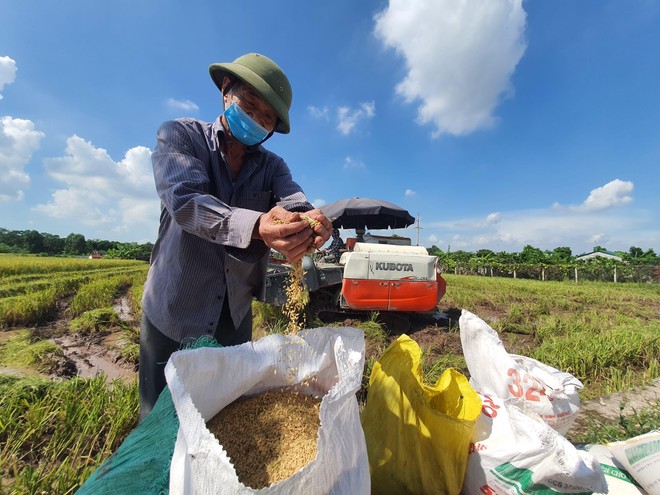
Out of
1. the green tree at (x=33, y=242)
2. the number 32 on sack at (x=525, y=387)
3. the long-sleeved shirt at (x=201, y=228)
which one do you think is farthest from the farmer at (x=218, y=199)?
the green tree at (x=33, y=242)

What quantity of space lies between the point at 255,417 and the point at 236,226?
0.59 metres

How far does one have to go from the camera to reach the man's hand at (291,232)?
0.91 meters

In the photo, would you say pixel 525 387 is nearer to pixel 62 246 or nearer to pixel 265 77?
pixel 265 77

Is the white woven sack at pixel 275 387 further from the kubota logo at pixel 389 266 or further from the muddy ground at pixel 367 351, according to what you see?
the kubota logo at pixel 389 266

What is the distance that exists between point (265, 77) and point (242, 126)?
0.22 m

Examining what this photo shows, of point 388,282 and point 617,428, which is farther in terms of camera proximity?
point 388,282

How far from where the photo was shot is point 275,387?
112 centimetres

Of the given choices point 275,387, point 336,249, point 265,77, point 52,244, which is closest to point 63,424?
point 275,387

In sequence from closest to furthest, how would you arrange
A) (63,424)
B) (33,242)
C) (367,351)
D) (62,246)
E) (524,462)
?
(524,462), (63,424), (367,351), (33,242), (62,246)

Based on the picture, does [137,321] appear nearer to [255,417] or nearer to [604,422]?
[255,417]

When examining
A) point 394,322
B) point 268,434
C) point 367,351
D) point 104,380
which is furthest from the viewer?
point 394,322

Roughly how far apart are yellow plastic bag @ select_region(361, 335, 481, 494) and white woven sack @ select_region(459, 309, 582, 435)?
385 mm

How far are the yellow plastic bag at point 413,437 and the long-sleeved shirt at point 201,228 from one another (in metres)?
0.71

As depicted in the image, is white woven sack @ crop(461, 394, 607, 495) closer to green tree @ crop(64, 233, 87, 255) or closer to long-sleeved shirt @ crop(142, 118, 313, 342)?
long-sleeved shirt @ crop(142, 118, 313, 342)
